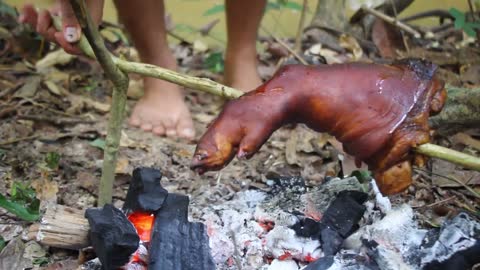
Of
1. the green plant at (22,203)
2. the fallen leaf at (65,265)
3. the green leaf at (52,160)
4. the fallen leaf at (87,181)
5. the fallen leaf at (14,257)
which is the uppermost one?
the green leaf at (52,160)

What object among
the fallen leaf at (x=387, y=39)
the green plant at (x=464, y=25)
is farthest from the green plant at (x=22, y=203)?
the fallen leaf at (x=387, y=39)

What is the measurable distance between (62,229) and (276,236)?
1.59 feet

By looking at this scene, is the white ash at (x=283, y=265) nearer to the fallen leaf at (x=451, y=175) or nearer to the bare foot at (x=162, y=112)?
the fallen leaf at (x=451, y=175)

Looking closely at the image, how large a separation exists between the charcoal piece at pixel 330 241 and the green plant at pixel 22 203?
708 mm

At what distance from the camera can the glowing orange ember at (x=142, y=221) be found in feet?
4.88

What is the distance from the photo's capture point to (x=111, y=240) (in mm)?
1322

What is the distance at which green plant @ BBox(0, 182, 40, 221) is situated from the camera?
61.6 inches

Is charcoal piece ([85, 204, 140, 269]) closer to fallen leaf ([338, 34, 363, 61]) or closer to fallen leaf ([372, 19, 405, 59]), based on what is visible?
fallen leaf ([338, 34, 363, 61])

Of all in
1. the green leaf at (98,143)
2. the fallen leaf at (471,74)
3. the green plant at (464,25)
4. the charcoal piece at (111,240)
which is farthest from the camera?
the fallen leaf at (471,74)

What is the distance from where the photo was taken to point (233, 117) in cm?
134

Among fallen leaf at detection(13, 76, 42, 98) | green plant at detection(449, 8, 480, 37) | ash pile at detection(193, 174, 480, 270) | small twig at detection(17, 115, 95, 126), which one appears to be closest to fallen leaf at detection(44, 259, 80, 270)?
→ ash pile at detection(193, 174, 480, 270)

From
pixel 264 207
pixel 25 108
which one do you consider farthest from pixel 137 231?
pixel 25 108

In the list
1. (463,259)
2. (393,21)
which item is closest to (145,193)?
(463,259)

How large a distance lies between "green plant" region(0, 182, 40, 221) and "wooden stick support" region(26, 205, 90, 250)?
0.13 m
